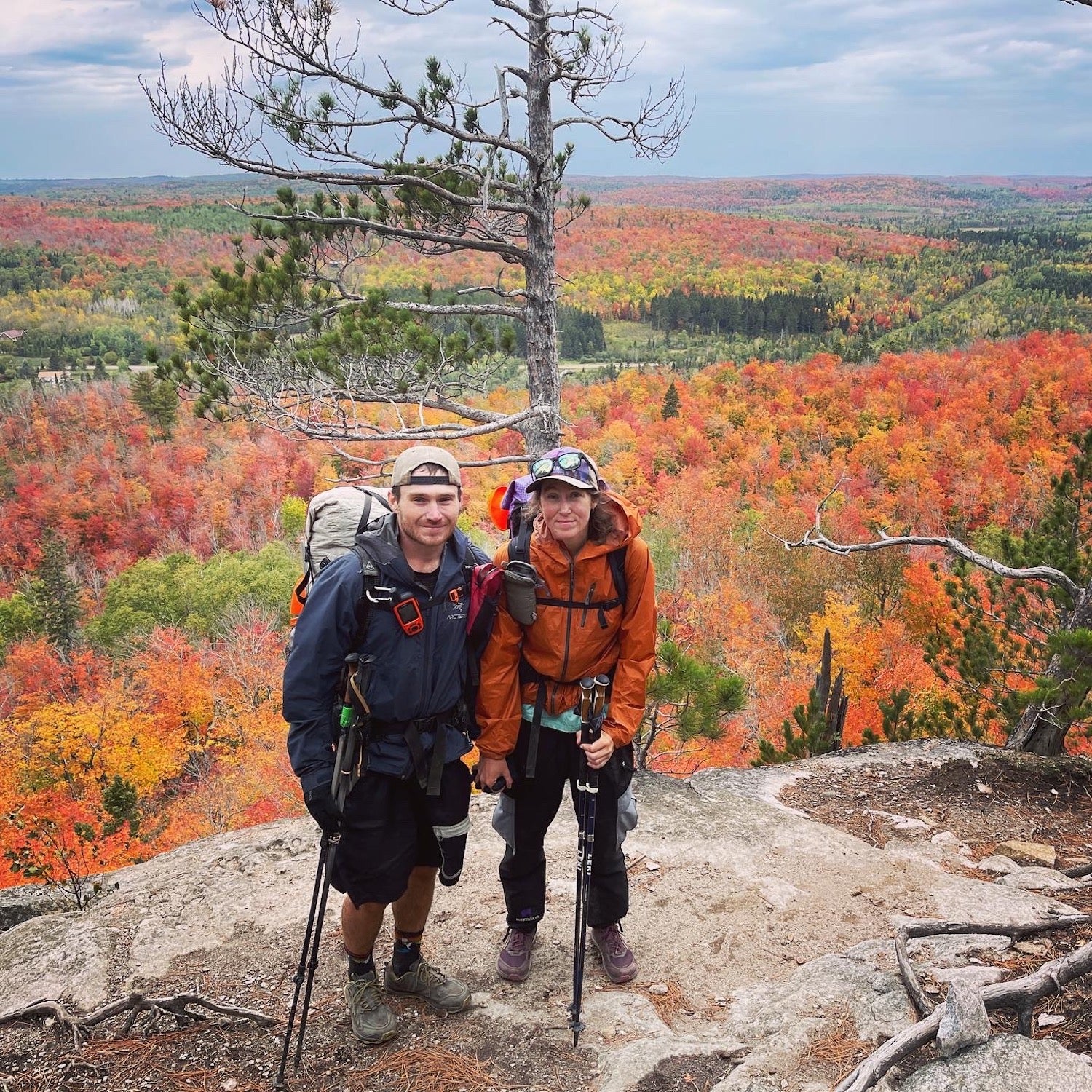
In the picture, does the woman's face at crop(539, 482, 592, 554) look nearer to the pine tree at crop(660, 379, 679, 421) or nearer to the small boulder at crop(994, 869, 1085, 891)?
the small boulder at crop(994, 869, 1085, 891)

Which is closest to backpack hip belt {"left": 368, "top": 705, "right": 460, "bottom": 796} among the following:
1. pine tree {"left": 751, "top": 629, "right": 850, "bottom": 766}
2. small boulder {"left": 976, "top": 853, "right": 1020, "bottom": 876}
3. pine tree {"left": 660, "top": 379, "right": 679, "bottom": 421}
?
small boulder {"left": 976, "top": 853, "right": 1020, "bottom": 876}

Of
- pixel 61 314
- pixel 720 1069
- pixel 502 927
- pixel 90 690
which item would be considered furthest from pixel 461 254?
pixel 61 314

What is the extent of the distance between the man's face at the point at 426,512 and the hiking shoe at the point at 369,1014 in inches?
63.7

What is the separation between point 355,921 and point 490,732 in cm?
80

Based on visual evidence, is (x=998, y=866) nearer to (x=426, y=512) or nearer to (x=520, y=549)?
(x=520, y=549)

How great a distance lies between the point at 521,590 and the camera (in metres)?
2.62

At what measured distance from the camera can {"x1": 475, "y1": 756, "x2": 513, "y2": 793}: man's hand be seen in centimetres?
281

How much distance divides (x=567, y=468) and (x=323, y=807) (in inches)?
51.0

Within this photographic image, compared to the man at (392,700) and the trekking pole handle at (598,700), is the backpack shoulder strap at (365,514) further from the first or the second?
the trekking pole handle at (598,700)

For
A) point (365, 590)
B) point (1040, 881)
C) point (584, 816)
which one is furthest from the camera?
point (1040, 881)

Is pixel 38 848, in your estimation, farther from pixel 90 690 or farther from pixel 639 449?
pixel 639 449

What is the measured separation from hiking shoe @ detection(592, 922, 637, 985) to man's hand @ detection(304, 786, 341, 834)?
132cm

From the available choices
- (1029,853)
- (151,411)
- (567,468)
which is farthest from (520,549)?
(151,411)

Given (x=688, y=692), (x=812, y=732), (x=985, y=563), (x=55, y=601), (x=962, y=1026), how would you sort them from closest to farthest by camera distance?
(x=962, y=1026) → (x=985, y=563) → (x=688, y=692) → (x=812, y=732) → (x=55, y=601)
